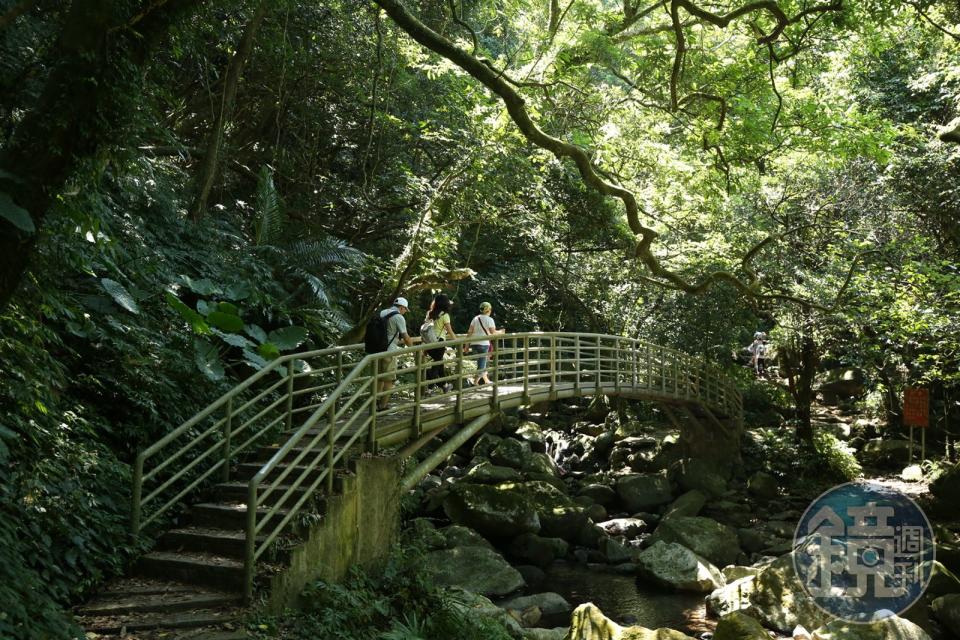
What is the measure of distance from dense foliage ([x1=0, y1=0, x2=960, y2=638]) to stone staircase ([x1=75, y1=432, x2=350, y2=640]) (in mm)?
297

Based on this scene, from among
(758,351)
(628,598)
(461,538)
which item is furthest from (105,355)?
(758,351)

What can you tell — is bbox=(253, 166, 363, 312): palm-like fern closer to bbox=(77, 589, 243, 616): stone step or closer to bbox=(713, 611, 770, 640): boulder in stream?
bbox=(77, 589, 243, 616): stone step

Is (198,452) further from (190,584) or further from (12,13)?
(12,13)

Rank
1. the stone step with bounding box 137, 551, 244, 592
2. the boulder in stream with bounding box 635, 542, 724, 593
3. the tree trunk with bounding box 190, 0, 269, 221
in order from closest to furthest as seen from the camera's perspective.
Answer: the stone step with bounding box 137, 551, 244, 592 < the tree trunk with bounding box 190, 0, 269, 221 < the boulder in stream with bounding box 635, 542, 724, 593

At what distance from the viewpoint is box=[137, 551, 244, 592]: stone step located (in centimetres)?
571

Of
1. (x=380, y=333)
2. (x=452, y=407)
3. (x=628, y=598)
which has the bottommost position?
(x=628, y=598)

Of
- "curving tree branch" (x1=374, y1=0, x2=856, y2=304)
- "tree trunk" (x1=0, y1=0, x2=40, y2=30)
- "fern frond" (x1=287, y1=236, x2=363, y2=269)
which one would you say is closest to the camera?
"tree trunk" (x1=0, y1=0, x2=40, y2=30)

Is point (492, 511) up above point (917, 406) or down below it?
below

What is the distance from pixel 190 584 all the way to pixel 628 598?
24.4ft

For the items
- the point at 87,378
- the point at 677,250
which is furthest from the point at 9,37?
the point at 677,250

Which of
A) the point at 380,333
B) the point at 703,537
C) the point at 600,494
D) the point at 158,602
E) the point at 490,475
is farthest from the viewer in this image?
the point at 600,494

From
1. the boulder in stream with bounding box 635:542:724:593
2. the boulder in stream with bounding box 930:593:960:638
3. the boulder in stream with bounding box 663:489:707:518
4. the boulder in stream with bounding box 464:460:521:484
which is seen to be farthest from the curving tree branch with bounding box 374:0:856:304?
the boulder in stream with bounding box 663:489:707:518

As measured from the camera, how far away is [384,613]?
649cm

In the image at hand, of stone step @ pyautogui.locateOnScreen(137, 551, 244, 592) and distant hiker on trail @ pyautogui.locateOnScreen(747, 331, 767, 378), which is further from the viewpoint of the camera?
distant hiker on trail @ pyautogui.locateOnScreen(747, 331, 767, 378)
